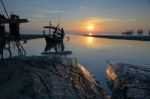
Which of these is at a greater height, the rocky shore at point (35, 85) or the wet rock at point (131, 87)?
the rocky shore at point (35, 85)

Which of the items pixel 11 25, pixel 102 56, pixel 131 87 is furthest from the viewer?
pixel 102 56

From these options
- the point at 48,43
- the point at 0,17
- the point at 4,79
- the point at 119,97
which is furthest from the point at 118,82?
the point at 48,43

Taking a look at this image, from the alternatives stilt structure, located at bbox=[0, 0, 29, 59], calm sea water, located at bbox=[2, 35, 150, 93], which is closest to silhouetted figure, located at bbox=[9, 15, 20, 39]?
stilt structure, located at bbox=[0, 0, 29, 59]

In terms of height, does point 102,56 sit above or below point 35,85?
below

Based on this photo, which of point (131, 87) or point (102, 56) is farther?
point (102, 56)

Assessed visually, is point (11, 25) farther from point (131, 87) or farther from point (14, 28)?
point (131, 87)

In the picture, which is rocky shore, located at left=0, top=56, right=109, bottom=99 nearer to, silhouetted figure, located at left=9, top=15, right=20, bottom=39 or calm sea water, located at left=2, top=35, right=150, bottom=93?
calm sea water, located at left=2, top=35, right=150, bottom=93

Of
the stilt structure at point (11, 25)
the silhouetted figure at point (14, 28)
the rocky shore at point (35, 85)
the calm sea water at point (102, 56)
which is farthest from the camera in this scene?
the calm sea water at point (102, 56)

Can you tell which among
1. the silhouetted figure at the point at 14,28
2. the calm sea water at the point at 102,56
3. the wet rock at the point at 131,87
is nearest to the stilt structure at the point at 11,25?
the silhouetted figure at the point at 14,28

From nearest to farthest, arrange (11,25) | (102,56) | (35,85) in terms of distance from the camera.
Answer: (35,85)
(11,25)
(102,56)

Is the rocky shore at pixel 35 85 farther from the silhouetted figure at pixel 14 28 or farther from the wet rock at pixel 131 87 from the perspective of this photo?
the silhouetted figure at pixel 14 28

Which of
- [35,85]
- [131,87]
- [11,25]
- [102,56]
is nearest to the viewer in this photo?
[35,85]

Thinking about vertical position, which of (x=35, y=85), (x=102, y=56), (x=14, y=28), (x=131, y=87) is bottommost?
(x=102, y=56)

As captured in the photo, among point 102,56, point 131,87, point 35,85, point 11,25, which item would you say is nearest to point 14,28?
point 11,25
